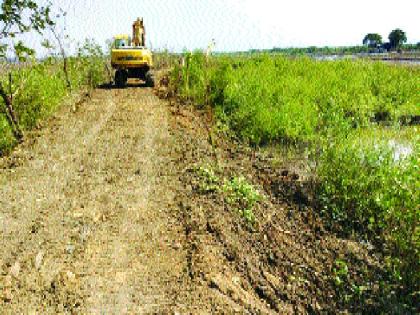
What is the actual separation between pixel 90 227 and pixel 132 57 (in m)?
12.1

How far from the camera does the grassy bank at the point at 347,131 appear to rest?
4.65 metres

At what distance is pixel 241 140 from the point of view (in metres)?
9.49

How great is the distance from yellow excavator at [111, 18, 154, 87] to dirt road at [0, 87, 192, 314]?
7439 millimetres

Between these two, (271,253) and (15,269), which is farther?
(271,253)

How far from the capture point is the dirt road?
3.90m

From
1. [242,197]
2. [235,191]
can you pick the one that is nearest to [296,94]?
[235,191]

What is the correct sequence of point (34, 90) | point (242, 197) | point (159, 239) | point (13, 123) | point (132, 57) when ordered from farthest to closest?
point (132, 57) → point (34, 90) → point (13, 123) → point (242, 197) → point (159, 239)

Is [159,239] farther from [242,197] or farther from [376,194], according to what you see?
[376,194]

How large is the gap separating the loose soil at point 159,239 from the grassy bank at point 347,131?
1.36 feet

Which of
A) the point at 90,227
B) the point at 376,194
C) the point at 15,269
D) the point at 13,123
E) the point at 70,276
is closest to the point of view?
the point at 70,276

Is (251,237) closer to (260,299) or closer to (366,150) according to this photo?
(260,299)

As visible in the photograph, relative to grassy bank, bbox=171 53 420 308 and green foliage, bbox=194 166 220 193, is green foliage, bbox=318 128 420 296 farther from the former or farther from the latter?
green foliage, bbox=194 166 220 193

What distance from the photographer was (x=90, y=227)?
515 cm

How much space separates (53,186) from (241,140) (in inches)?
170
